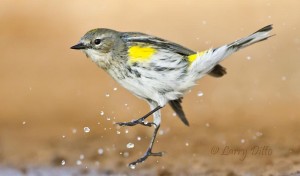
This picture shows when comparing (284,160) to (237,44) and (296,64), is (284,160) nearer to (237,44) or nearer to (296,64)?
(296,64)

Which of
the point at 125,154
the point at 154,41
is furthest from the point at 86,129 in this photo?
the point at 154,41

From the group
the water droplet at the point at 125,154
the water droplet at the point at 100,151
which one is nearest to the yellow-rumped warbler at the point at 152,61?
the water droplet at the point at 125,154

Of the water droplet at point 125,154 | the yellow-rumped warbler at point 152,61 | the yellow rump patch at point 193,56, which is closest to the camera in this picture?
the yellow-rumped warbler at point 152,61

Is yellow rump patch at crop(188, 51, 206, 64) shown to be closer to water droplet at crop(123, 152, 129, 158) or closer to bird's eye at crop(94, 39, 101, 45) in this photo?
bird's eye at crop(94, 39, 101, 45)

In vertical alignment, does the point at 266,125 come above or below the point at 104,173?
above

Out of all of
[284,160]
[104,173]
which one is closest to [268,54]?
[284,160]

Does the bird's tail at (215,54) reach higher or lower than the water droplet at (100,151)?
higher

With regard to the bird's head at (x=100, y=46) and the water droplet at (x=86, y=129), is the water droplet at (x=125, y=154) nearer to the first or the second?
the water droplet at (x=86, y=129)

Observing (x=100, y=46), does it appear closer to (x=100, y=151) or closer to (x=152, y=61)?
(x=152, y=61)
